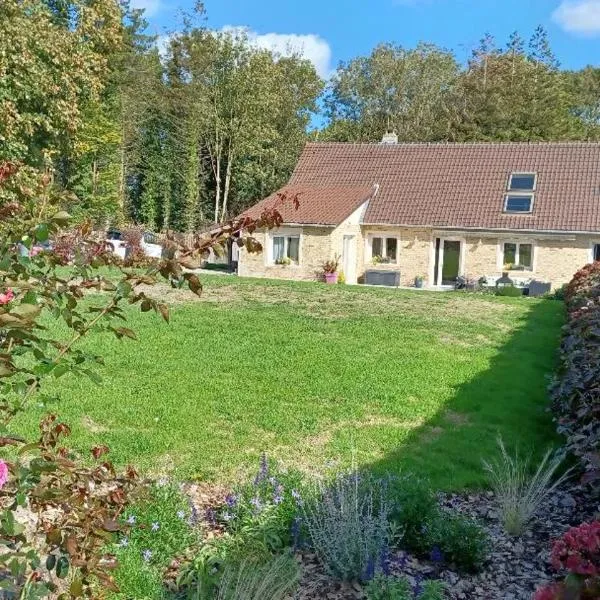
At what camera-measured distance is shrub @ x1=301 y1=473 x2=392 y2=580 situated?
3596mm

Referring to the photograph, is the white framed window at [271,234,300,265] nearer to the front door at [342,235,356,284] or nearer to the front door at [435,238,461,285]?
the front door at [342,235,356,284]

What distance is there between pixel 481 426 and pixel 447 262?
1925 centimetres

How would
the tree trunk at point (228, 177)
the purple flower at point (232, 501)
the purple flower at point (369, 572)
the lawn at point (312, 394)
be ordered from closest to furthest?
the purple flower at point (369, 572), the purple flower at point (232, 501), the lawn at point (312, 394), the tree trunk at point (228, 177)

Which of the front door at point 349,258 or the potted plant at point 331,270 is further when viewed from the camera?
the front door at point 349,258

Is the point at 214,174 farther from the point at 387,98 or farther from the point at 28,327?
the point at 28,327

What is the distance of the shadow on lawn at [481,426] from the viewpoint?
5555mm

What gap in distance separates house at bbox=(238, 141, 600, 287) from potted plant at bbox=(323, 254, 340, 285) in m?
0.25

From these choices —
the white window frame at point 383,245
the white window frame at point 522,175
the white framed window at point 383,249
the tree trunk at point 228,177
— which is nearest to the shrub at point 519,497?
the white window frame at point 383,245

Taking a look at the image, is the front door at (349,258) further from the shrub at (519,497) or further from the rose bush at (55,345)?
the rose bush at (55,345)

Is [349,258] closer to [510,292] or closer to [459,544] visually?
[510,292]

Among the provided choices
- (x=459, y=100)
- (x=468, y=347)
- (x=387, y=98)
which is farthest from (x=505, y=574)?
(x=387, y=98)

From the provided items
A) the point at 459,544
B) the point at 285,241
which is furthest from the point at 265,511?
the point at 285,241

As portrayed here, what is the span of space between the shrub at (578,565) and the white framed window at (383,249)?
2417 centimetres

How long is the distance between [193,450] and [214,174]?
3408cm
